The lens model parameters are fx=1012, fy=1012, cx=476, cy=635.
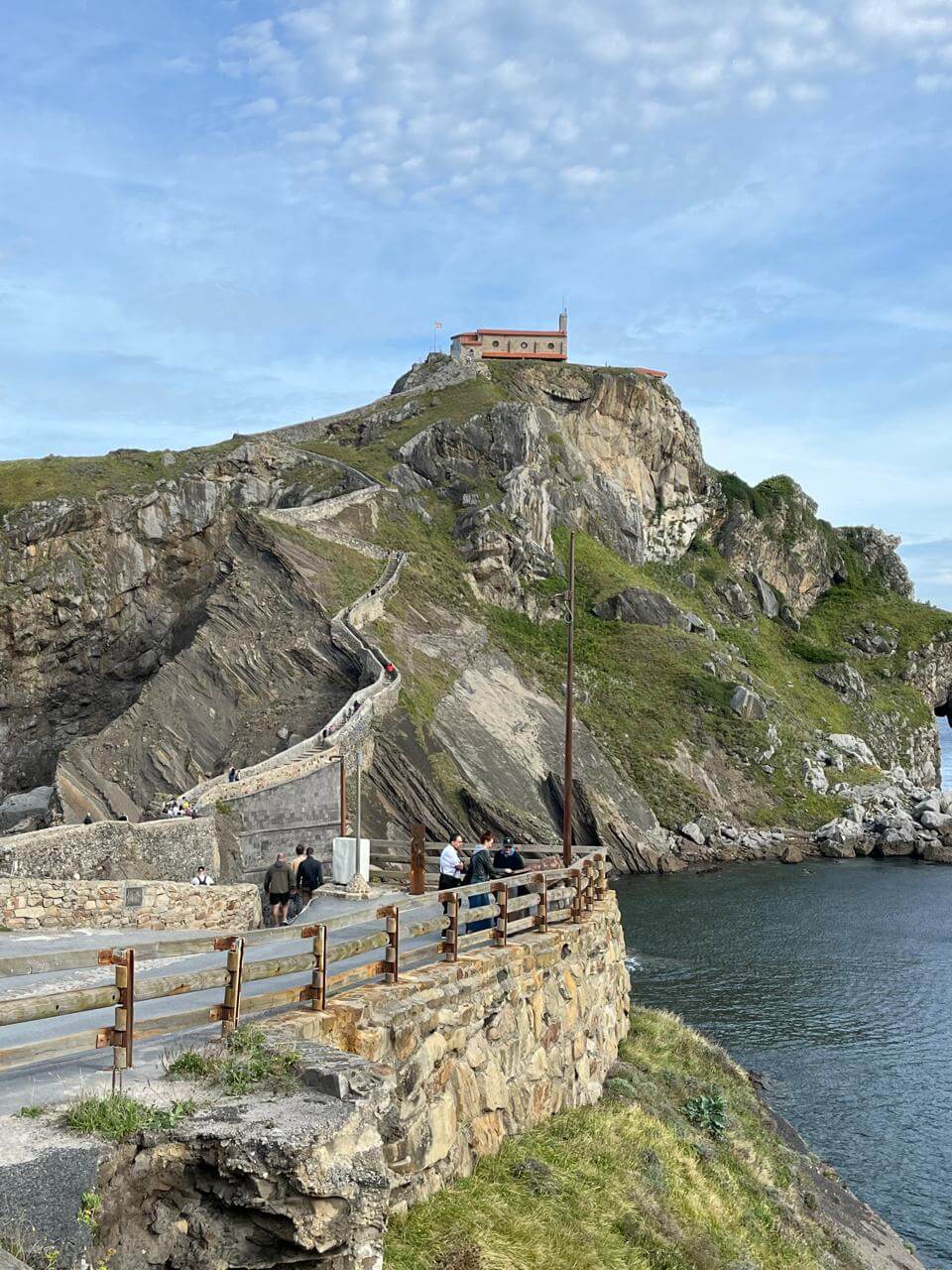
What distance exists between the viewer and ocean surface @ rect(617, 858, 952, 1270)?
23781 mm

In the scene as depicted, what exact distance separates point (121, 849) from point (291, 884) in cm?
1171

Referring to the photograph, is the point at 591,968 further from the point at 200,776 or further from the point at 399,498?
the point at 399,498

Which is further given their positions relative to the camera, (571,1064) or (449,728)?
(449,728)

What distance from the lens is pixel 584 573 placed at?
290ft

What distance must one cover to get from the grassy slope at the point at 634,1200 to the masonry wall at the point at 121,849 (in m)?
16.6

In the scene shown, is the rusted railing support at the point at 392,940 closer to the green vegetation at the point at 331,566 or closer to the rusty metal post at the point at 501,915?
the rusty metal post at the point at 501,915

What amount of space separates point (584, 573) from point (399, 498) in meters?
17.8

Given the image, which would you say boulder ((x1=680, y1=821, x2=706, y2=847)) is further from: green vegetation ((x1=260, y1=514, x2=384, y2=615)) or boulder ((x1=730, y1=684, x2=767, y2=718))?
green vegetation ((x1=260, y1=514, x2=384, y2=615))

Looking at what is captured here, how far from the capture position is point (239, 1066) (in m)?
7.82

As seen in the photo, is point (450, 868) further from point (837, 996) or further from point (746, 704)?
point (746, 704)

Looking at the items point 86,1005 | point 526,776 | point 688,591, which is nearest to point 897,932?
point 526,776

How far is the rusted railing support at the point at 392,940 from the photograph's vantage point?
11.2m

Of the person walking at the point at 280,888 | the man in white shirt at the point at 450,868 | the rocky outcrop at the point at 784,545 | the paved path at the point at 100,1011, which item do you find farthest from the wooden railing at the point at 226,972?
the rocky outcrop at the point at 784,545

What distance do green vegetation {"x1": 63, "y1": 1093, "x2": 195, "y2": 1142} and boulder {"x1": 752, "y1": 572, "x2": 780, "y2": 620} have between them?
106m
